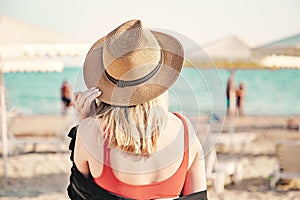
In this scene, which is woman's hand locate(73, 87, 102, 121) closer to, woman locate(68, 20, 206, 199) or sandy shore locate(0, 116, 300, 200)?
woman locate(68, 20, 206, 199)

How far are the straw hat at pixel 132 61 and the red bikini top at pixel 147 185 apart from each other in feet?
0.31

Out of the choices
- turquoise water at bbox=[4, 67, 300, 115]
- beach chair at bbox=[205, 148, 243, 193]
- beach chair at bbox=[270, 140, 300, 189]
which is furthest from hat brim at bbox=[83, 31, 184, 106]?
turquoise water at bbox=[4, 67, 300, 115]

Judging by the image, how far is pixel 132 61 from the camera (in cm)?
104

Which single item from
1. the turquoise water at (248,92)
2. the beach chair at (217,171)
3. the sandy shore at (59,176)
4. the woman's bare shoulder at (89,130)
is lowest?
the turquoise water at (248,92)

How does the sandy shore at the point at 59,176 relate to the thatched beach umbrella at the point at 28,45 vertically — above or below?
below

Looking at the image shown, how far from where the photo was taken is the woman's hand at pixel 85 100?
972 millimetres

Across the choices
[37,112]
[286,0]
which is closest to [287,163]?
[37,112]

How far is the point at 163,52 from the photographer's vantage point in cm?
105

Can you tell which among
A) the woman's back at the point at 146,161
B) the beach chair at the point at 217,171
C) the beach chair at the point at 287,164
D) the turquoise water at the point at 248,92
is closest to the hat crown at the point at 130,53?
the woman's back at the point at 146,161

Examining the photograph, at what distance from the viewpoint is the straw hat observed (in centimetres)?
101

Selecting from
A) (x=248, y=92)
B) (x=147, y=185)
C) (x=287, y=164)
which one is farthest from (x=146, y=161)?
(x=248, y=92)

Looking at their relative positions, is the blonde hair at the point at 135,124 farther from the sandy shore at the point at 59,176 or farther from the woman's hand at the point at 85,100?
the sandy shore at the point at 59,176

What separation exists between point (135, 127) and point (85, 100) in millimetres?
103

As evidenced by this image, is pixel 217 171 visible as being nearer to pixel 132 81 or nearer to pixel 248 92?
pixel 132 81
